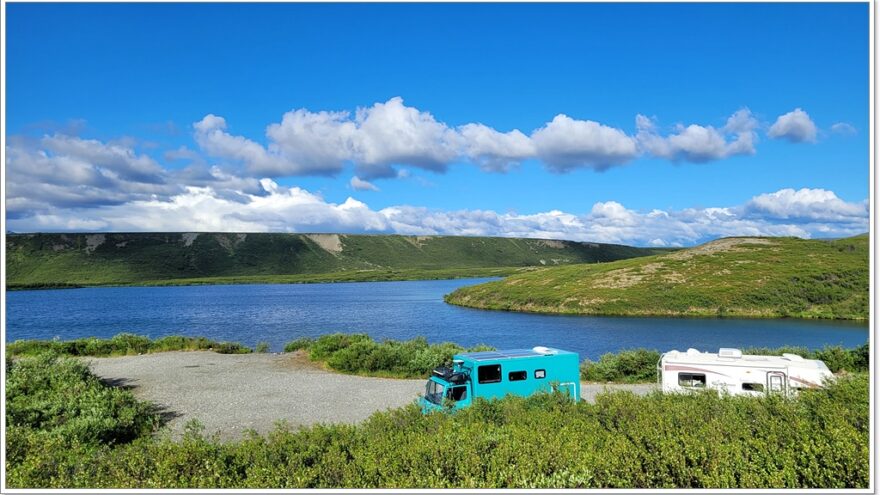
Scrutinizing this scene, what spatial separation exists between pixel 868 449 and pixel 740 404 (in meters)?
3.68

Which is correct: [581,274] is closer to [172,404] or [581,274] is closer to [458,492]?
[172,404]

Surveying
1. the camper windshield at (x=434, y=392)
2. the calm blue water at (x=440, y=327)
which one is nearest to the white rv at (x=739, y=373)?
the camper windshield at (x=434, y=392)

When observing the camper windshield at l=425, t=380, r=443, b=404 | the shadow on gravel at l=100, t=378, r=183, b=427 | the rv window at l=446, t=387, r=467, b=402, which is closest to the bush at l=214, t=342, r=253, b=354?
the shadow on gravel at l=100, t=378, r=183, b=427

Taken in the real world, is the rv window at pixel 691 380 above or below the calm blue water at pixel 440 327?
above

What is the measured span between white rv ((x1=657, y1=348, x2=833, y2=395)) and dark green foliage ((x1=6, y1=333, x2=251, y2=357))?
28.0 meters

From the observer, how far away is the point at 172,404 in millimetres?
19766

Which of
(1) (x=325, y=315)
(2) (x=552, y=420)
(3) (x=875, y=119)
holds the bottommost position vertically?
(1) (x=325, y=315)

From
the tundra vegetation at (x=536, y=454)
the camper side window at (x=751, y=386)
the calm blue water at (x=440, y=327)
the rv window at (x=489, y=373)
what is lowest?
the calm blue water at (x=440, y=327)

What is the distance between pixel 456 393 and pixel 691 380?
814 cm

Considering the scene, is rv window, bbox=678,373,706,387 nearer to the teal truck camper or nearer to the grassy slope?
the teal truck camper

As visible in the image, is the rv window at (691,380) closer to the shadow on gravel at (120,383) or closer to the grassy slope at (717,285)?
the shadow on gravel at (120,383)

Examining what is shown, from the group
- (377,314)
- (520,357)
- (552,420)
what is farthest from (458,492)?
(377,314)

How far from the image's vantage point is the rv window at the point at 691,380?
17.5 m

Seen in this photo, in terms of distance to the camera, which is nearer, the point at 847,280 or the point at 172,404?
the point at 172,404
